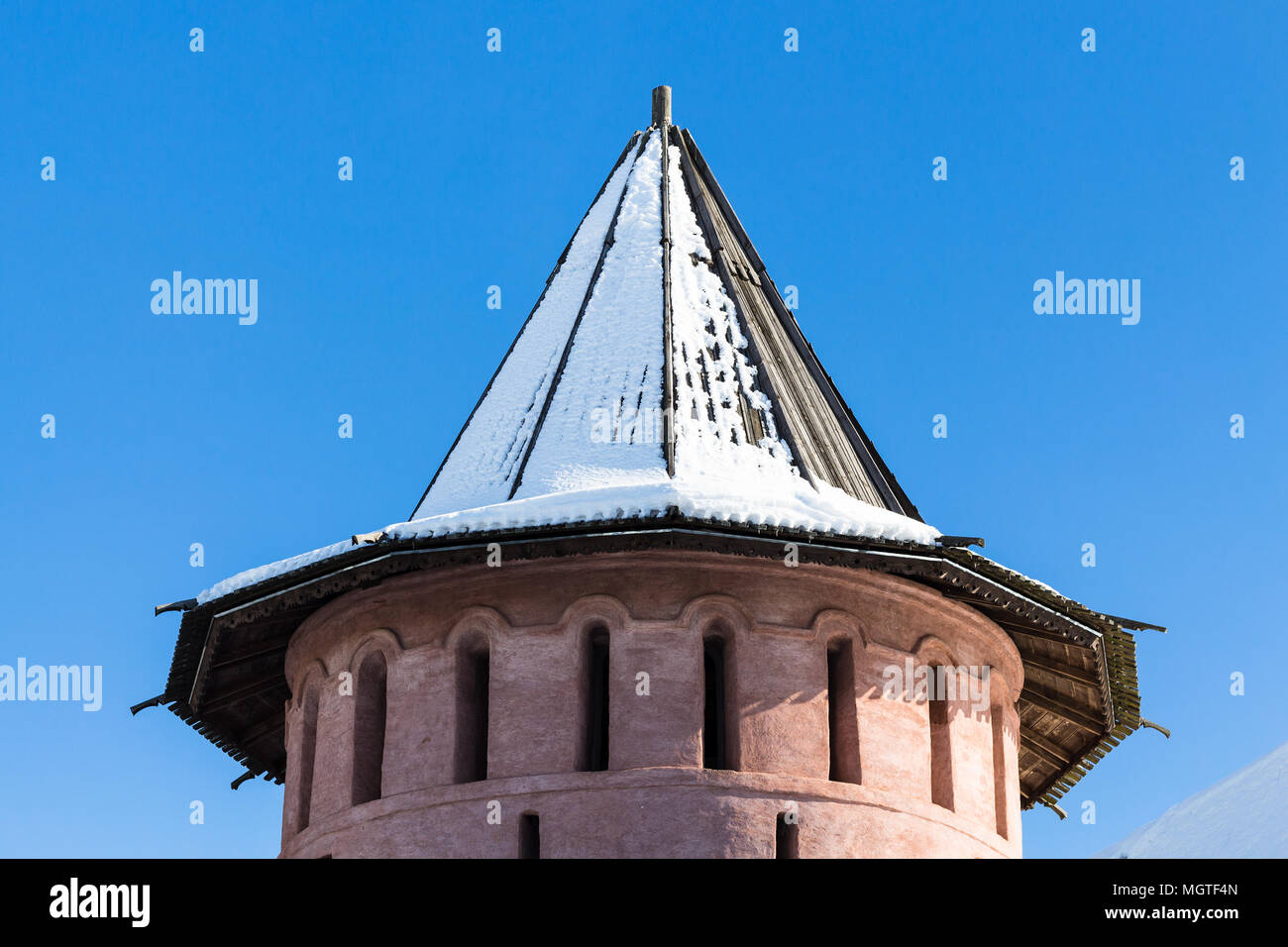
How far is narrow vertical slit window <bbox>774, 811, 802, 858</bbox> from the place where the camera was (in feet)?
44.9

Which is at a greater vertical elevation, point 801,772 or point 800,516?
point 800,516

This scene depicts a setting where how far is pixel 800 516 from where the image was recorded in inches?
555

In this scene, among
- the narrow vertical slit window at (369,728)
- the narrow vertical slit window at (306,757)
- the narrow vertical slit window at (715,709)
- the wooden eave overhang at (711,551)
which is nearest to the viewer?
the wooden eave overhang at (711,551)

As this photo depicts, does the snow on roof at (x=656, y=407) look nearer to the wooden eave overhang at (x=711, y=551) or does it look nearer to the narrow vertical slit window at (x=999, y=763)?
the wooden eave overhang at (x=711, y=551)

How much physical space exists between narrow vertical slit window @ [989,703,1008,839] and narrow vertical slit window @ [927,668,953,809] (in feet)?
2.33

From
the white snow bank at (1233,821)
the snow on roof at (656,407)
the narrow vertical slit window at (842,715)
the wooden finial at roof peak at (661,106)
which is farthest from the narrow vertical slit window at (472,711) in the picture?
the white snow bank at (1233,821)

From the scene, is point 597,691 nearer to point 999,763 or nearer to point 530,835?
point 530,835

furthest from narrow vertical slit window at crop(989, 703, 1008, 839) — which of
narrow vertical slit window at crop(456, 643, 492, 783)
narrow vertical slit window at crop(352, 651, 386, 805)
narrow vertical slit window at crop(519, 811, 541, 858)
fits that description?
narrow vertical slit window at crop(352, 651, 386, 805)

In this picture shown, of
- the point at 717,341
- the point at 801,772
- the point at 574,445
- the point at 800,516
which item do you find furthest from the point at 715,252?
the point at 801,772

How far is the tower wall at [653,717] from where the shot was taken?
13773 millimetres

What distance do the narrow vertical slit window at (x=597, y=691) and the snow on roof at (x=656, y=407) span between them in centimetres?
109
